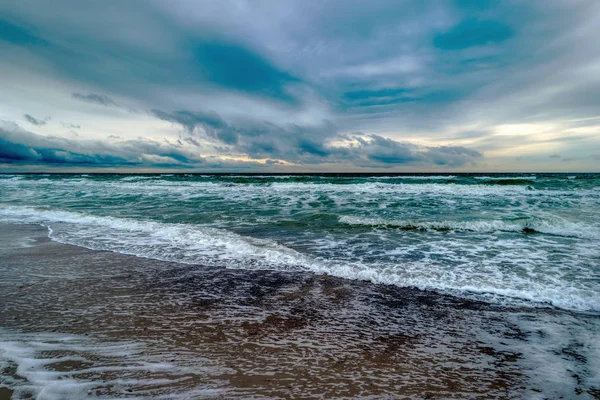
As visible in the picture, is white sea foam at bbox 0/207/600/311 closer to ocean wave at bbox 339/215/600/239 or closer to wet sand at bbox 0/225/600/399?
ocean wave at bbox 339/215/600/239

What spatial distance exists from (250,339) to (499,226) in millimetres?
10559

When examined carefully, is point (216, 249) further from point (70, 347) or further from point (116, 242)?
point (70, 347)

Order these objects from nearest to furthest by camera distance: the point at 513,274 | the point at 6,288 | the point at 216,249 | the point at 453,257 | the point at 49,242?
the point at 6,288 → the point at 513,274 → the point at 453,257 → the point at 216,249 → the point at 49,242

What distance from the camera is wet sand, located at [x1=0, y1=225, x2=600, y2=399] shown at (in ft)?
8.51

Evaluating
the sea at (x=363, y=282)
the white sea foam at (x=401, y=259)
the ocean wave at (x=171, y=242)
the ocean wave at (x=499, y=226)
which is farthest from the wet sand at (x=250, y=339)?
the ocean wave at (x=499, y=226)

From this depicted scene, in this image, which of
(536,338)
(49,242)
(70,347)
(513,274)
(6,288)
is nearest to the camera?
(70,347)

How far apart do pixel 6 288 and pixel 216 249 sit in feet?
12.5

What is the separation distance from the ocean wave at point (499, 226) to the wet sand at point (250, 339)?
243 inches

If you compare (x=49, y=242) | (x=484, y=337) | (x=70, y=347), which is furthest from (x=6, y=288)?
(x=484, y=337)

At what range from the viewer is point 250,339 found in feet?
11.0

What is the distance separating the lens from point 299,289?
4.98 metres

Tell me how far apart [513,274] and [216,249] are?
646 cm

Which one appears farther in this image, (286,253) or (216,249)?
(216,249)

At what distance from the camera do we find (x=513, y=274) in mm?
5746
